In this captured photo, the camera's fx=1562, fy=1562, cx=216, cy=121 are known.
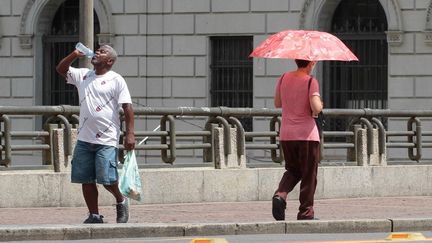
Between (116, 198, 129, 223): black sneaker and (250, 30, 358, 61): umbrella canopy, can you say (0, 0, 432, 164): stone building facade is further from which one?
(116, 198, 129, 223): black sneaker

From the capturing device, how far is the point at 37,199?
738 inches

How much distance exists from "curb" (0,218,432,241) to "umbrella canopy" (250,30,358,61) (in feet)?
5.65

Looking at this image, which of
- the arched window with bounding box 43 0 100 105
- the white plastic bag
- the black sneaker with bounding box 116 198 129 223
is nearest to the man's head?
the white plastic bag

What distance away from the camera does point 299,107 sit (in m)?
16.1

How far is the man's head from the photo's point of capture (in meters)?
15.6

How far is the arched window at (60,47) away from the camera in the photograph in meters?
33.7

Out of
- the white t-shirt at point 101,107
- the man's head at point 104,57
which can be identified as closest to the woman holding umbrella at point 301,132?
the white t-shirt at point 101,107

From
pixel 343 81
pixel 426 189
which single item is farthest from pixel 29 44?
pixel 426 189

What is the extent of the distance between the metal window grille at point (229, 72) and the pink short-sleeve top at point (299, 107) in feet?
54.0

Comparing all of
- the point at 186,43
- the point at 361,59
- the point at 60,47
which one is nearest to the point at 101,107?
the point at 361,59

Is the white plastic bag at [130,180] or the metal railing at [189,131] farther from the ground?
the metal railing at [189,131]

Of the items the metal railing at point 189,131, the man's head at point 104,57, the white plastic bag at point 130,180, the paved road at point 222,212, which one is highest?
the man's head at point 104,57

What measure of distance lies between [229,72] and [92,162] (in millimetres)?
17237

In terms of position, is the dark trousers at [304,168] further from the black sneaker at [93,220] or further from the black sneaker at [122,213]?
the black sneaker at [93,220]
